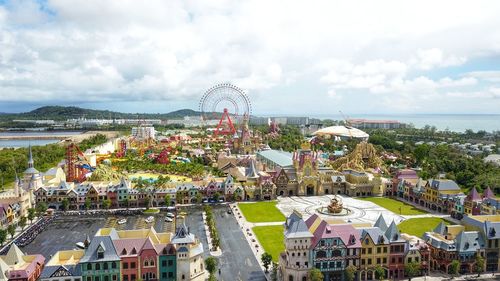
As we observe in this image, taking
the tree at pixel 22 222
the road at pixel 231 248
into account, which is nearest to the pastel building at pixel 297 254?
the road at pixel 231 248

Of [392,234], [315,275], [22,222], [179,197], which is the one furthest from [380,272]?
[22,222]

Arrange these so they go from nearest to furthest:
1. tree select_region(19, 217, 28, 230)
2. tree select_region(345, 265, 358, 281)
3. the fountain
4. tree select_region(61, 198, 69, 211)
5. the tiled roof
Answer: the tiled roof → tree select_region(345, 265, 358, 281) → tree select_region(19, 217, 28, 230) → the fountain → tree select_region(61, 198, 69, 211)

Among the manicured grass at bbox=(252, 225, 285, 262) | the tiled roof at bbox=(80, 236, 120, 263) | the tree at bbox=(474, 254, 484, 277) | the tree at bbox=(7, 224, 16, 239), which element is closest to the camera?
the tiled roof at bbox=(80, 236, 120, 263)

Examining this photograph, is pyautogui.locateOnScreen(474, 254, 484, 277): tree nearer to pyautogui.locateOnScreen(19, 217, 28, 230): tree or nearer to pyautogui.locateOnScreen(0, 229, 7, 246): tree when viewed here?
pyautogui.locateOnScreen(0, 229, 7, 246): tree

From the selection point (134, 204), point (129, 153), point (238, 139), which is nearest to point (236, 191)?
point (134, 204)

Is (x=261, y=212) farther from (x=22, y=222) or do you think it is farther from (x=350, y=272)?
(x=22, y=222)

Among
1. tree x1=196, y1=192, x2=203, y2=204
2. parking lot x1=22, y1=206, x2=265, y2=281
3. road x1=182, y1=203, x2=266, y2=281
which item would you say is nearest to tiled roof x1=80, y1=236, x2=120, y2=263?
road x1=182, y1=203, x2=266, y2=281

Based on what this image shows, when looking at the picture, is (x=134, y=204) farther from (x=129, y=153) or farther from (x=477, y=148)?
(x=477, y=148)
